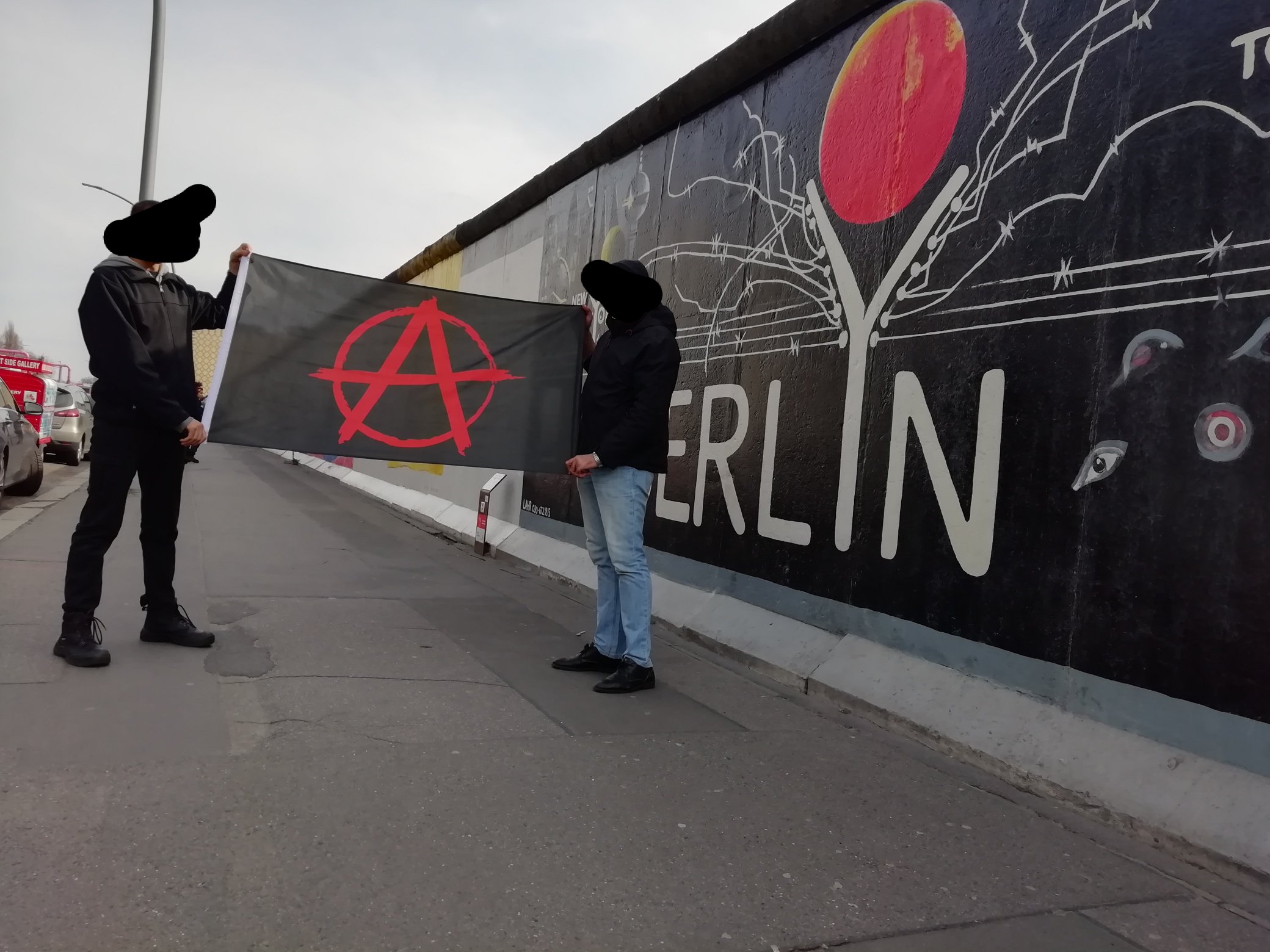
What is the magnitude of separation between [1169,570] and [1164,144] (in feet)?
5.13

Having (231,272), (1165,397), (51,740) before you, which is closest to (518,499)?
(231,272)

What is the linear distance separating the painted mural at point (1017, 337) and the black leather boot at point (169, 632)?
10.00 ft

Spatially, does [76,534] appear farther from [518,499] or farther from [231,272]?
[518,499]

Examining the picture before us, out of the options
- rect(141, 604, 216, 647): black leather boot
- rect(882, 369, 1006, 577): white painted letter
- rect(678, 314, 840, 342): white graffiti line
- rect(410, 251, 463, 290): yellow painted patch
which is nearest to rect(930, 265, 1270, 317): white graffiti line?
rect(882, 369, 1006, 577): white painted letter

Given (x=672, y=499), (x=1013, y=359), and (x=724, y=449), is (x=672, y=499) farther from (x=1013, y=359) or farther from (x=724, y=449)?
(x=1013, y=359)

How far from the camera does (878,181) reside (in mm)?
4809

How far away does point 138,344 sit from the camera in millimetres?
4129

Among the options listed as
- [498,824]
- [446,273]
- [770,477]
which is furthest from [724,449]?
[446,273]

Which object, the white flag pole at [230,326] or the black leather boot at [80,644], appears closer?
the black leather boot at [80,644]

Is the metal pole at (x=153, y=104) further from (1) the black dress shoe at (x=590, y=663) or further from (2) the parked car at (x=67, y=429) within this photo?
(1) the black dress shoe at (x=590, y=663)

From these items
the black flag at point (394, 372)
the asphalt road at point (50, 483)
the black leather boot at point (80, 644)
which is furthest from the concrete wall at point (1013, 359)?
the asphalt road at point (50, 483)

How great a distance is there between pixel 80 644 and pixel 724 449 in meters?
3.75


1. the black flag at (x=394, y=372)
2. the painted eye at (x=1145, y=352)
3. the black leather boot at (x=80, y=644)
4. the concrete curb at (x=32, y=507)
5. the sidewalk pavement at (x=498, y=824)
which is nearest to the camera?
the sidewalk pavement at (x=498, y=824)

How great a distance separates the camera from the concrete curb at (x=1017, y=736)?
2814 mm
